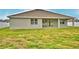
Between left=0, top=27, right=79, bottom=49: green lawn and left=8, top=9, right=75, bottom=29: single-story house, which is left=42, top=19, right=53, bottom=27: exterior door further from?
left=0, top=27, right=79, bottom=49: green lawn

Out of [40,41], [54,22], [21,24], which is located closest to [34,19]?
[21,24]

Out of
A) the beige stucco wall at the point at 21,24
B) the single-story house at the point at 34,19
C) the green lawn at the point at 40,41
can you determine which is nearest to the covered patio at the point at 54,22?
the single-story house at the point at 34,19

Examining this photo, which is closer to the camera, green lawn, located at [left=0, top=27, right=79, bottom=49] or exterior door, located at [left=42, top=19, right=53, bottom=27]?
green lawn, located at [left=0, top=27, right=79, bottom=49]

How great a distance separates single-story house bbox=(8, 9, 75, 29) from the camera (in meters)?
35.5

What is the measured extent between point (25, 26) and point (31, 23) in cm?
121

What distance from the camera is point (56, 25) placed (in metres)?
37.4

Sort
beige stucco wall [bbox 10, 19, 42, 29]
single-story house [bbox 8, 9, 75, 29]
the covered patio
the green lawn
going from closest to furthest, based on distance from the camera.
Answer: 1. the green lawn
2. beige stucco wall [bbox 10, 19, 42, 29]
3. single-story house [bbox 8, 9, 75, 29]
4. the covered patio

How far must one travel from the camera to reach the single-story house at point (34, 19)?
35.5 meters

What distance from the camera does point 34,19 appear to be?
3641 cm

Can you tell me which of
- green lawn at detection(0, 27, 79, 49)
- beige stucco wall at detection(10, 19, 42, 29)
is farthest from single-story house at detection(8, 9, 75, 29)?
green lawn at detection(0, 27, 79, 49)
